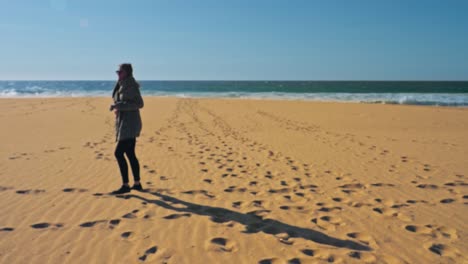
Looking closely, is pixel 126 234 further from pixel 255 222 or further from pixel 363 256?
pixel 363 256

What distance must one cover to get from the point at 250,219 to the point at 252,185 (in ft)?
4.59

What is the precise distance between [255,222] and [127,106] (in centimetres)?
247

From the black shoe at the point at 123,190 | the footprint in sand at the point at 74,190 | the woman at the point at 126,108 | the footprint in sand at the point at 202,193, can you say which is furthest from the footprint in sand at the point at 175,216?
the footprint in sand at the point at 74,190

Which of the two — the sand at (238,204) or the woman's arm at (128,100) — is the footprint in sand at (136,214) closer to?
the sand at (238,204)

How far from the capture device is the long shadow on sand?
11.5ft

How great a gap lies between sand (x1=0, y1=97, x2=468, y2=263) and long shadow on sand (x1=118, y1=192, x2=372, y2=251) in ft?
0.05

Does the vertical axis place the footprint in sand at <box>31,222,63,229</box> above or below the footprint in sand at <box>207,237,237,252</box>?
above

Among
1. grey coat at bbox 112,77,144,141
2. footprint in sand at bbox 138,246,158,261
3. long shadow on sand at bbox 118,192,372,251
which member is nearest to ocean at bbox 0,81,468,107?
long shadow on sand at bbox 118,192,372,251

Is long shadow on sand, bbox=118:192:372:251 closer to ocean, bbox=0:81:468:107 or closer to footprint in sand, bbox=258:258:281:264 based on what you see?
footprint in sand, bbox=258:258:281:264

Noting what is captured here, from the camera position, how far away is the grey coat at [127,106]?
4711 mm

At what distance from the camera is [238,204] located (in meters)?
4.61

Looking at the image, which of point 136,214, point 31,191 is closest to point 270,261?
point 136,214

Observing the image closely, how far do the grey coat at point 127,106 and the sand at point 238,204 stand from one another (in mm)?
1008

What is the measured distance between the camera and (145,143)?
31.6 feet
